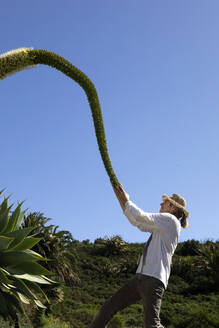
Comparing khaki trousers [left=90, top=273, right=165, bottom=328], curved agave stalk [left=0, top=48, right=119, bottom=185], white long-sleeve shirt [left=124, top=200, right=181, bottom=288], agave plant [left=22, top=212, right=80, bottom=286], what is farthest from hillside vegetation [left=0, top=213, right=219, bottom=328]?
curved agave stalk [left=0, top=48, right=119, bottom=185]

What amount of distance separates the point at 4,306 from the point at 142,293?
2675 millimetres

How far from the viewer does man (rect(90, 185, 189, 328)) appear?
15.0ft

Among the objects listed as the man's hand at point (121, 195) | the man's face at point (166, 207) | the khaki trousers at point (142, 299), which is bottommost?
the khaki trousers at point (142, 299)

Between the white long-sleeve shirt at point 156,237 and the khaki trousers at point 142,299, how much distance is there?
0.29ft

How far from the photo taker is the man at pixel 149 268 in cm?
456

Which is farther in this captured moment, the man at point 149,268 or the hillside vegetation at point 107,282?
the hillside vegetation at point 107,282

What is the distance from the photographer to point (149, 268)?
4.63 metres

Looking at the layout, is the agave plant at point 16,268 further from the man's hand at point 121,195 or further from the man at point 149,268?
the man's hand at point 121,195

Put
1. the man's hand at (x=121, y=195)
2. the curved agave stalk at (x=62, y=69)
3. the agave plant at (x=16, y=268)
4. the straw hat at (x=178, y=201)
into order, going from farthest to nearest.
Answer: the agave plant at (x=16, y=268)
the straw hat at (x=178, y=201)
the curved agave stalk at (x=62, y=69)
the man's hand at (x=121, y=195)

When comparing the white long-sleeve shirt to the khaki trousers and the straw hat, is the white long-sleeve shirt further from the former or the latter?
the straw hat

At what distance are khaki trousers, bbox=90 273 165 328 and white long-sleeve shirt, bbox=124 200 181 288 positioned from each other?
9 centimetres

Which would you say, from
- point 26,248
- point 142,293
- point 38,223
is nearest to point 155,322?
point 142,293

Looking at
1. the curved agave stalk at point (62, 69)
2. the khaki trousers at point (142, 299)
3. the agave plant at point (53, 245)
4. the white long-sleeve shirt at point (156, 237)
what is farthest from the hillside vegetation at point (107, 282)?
the curved agave stalk at point (62, 69)

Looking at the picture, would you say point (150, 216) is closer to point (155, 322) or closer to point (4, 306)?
point (155, 322)
